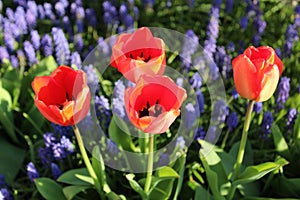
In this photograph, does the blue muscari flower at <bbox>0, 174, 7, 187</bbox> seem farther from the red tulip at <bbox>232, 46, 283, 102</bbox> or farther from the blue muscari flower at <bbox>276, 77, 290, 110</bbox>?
the blue muscari flower at <bbox>276, 77, 290, 110</bbox>

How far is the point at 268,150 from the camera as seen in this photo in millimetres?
2340

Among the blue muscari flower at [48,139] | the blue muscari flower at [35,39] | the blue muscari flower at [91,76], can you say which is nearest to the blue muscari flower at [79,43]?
the blue muscari flower at [35,39]

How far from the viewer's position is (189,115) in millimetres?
2158

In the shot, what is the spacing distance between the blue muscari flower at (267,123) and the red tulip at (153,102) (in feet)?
2.83

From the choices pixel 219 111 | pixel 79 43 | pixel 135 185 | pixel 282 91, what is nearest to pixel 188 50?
pixel 219 111

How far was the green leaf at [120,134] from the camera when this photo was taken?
7.02 feet

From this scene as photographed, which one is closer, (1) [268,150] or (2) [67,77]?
(2) [67,77]

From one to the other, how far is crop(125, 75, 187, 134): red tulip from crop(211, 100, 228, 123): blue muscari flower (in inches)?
31.9

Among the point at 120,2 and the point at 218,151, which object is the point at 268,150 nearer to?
the point at 218,151

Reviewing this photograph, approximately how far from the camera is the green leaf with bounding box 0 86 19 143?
8.02ft

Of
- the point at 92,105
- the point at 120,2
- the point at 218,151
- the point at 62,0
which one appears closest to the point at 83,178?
the point at 92,105

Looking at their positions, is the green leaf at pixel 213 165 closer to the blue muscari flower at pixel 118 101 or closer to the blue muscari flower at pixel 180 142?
the blue muscari flower at pixel 180 142

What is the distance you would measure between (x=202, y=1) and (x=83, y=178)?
77.0 inches

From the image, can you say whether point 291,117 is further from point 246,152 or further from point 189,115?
point 189,115
